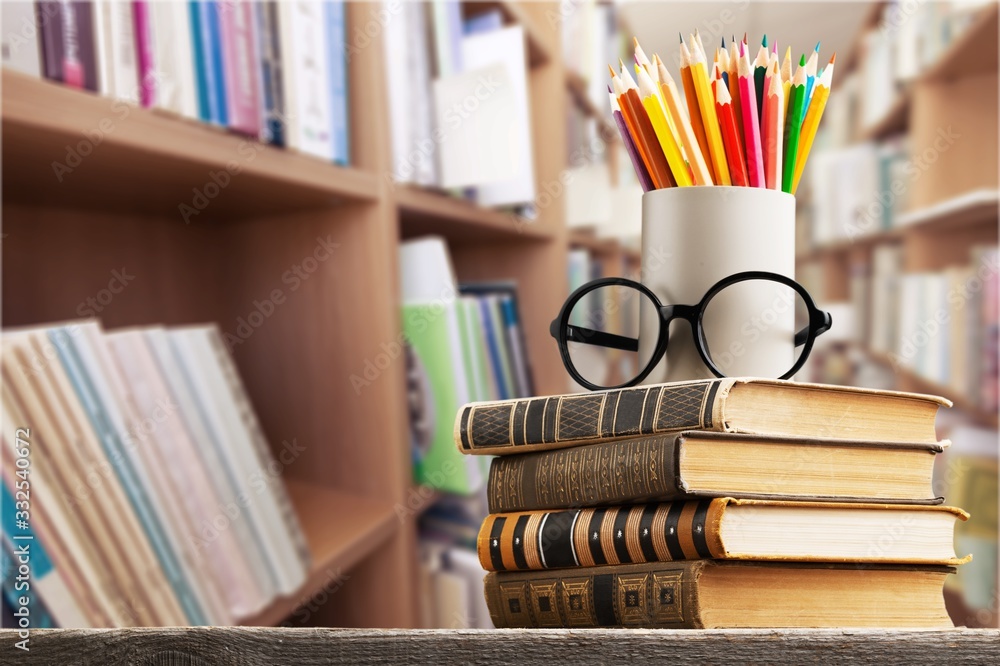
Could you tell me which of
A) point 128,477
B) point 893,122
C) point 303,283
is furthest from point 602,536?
Result: point 893,122

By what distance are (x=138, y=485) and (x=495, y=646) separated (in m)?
0.45

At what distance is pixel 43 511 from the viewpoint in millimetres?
524

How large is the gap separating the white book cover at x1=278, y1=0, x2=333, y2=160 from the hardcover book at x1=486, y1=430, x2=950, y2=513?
1.90 ft

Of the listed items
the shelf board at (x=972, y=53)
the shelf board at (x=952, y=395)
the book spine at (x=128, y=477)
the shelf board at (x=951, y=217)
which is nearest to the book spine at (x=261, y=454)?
the book spine at (x=128, y=477)

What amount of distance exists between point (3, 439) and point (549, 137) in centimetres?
151

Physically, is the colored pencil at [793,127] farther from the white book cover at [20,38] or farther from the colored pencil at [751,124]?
the white book cover at [20,38]

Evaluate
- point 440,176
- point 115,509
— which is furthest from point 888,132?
point 115,509

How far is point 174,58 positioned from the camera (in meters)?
0.67

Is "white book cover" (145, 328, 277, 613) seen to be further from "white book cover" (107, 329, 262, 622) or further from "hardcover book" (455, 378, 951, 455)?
"hardcover book" (455, 378, 951, 455)

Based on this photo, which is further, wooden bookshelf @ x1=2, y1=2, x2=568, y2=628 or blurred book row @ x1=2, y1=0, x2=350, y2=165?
wooden bookshelf @ x1=2, y1=2, x2=568, y2=628

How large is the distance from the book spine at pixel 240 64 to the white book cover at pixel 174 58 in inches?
1.8

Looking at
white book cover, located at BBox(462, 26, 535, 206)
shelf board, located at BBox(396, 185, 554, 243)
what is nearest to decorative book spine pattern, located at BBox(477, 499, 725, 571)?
shelf board, located at BBox(396, 185, 554, 243)

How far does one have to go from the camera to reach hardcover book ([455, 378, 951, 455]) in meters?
0.34

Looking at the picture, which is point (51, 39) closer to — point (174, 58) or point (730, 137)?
point (174, 58)
